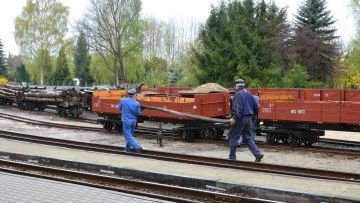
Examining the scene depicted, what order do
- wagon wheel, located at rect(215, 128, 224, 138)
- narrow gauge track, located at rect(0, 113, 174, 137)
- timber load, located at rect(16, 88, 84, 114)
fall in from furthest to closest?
1. timber load, located at rect(16, 88, 84, 114)
2. narrow gauge track, located at rect(0, 113, 174, 137)
3. wagon wheel, located at rect(215, 128, 224, 138)

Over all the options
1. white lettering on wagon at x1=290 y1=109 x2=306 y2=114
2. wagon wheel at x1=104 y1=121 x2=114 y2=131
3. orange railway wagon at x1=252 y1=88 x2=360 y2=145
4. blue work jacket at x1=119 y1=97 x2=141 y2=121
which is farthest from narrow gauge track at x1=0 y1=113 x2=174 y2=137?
blue work jacket at x1=119 y1=97 x2=141 y2=121

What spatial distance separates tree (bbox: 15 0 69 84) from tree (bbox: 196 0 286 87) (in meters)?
36.7

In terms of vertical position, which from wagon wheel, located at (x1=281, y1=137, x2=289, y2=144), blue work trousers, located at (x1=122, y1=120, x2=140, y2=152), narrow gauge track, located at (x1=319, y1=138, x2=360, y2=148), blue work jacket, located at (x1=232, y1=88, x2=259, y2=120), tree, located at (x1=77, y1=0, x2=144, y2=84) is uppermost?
tree, located at (x1=77, y1=0, x2=144, y2=84)

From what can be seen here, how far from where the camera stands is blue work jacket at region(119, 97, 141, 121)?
40.9ft

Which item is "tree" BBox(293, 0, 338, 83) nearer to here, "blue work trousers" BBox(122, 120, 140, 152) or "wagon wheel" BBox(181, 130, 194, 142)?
"wagon wheel" BBox(181, 130, 194, 142)

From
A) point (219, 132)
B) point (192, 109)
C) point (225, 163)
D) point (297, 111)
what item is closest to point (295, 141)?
point (297, 111)

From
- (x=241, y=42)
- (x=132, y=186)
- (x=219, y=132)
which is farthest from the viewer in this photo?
(x=241, y=42)

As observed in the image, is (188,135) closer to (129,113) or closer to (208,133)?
(208,133)

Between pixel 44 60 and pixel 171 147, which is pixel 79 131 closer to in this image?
pixel 171 147

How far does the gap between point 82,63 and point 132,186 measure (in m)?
71.7

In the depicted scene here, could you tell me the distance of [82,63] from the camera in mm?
78688

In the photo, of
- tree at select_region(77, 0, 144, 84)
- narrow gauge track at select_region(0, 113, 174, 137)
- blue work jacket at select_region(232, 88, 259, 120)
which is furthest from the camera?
tree at select_region(77, 0, 144, 84)

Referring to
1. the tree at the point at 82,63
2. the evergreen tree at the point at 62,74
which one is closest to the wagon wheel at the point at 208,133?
the evergreen tree at the point at 62,74

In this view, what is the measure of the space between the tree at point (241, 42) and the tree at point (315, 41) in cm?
202
